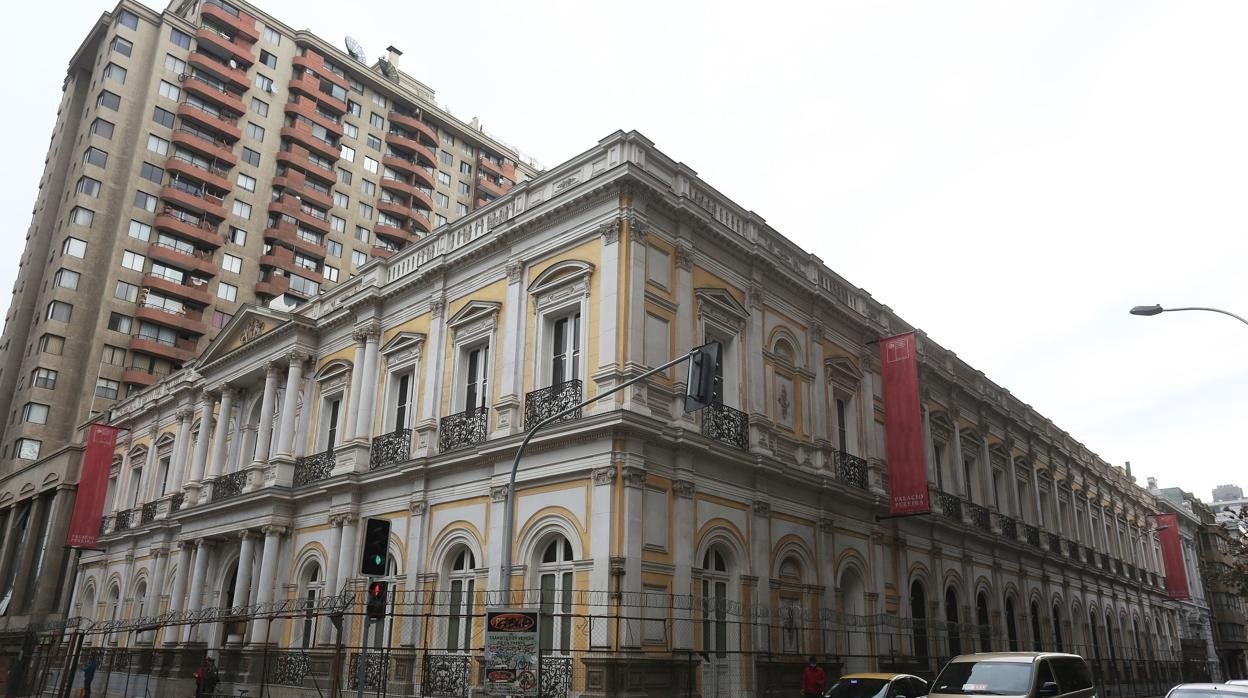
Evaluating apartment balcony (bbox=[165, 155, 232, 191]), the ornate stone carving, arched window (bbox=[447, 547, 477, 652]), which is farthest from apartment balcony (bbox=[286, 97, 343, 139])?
the ornate stone carving

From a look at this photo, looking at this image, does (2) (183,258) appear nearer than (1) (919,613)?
No

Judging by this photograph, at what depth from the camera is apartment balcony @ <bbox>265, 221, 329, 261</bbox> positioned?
59050 millimetres

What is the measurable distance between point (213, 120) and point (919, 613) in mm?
51622

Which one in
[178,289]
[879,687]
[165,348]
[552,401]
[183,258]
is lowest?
[879,687]

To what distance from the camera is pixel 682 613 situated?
18.7 m

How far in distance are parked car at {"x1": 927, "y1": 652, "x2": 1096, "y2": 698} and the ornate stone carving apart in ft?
23.7

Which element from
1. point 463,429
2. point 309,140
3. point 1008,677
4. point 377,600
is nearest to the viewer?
point 377,600

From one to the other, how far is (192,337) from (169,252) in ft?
17.3

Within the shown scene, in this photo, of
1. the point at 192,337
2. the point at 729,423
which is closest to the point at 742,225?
the point at 729,423

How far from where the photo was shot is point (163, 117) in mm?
56562

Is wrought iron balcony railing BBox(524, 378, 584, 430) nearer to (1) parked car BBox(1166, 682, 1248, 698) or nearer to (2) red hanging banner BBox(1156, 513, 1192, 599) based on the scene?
(1) parked car BBox(1166, 682, 1248, 698)

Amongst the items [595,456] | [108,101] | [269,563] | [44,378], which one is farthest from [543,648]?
[108,101]

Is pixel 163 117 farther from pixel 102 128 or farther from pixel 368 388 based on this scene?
pixel 368 388

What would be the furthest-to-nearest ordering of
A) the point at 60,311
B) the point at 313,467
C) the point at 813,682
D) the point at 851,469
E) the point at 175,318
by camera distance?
the point at 175,318 → the point at 60,311 → the point at 313,467 → the point at 851,469 → the point at 813,682
